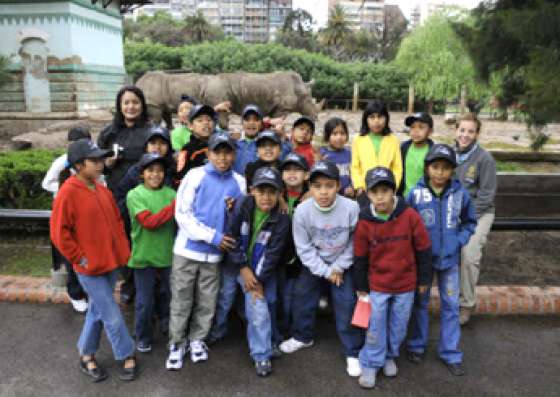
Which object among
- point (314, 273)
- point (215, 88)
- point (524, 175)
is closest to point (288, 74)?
point (215, 88)

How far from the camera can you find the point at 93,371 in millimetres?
3068

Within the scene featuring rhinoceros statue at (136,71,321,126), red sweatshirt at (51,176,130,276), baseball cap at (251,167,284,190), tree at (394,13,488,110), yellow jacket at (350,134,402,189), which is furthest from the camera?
tree at (394,13,488,110)

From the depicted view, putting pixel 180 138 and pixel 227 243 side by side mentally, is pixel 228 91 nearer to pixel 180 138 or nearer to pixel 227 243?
pixel 180 138

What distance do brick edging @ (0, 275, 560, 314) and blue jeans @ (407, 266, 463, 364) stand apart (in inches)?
27.6

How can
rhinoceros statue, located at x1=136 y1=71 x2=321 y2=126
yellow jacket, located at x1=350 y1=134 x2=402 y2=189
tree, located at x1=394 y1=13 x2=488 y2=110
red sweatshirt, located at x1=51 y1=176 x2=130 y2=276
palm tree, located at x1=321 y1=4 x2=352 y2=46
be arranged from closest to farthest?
red sweatshirt, located at x1=51 y1=176 x2=130 y2=276, yellow jacket, located at x1=350 y1=134 x2=402 y2=189, rhinoceros statue, located at x1=136 y1=71 x2=321 y2=126, tree, located at x1=394 y1=13 x2=488 y2=110, palm tree, located at x1=321 y1=4 x2=352 y2=46

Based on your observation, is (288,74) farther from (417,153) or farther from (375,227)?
(375,227)

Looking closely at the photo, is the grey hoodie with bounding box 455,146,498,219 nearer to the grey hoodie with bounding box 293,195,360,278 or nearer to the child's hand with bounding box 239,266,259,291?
the grey hoodie with bounding box 293,195,360,278

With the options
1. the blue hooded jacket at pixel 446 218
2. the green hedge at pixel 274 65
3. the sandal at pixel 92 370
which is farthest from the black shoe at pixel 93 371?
the green hedge at pixel 274 65

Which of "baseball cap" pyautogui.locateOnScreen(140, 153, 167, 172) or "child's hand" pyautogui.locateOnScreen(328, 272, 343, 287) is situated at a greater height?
"baseball cap" pyautogui.locateOnScreen(140, 153, 167, 172)

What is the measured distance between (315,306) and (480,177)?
1.60 m

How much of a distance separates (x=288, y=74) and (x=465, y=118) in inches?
437

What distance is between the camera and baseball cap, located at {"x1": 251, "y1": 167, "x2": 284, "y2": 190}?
3064mm

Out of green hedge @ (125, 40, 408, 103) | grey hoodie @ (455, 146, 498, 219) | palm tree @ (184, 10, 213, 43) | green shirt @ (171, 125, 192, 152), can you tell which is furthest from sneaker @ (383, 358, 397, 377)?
palm tree @ (184, 10, 213, 43)

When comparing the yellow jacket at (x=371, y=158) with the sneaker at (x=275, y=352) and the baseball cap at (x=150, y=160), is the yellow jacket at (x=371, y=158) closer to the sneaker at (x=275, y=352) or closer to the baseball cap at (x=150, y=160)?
the sneaker at (x=275, y=352)
